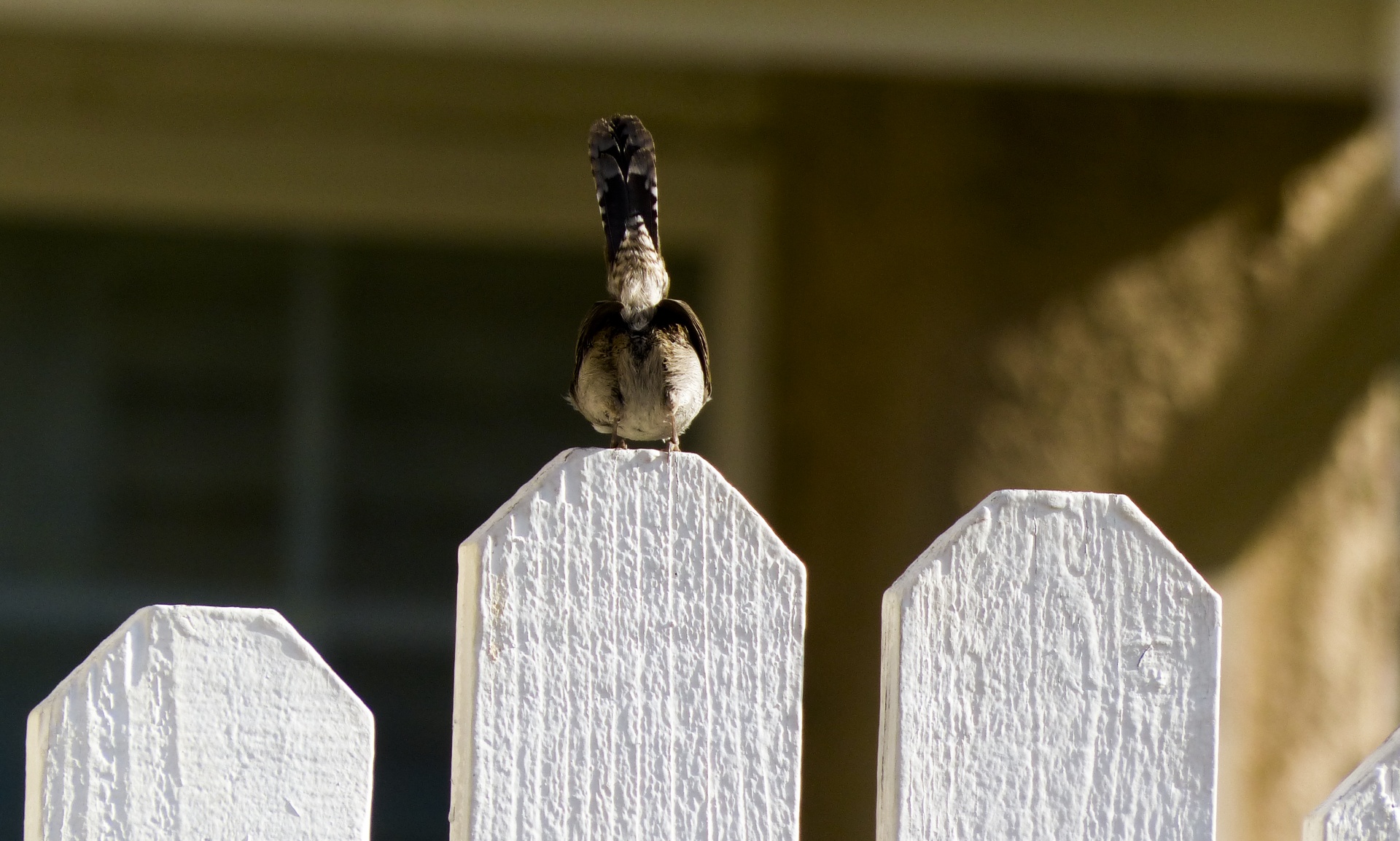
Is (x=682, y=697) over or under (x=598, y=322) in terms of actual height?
under

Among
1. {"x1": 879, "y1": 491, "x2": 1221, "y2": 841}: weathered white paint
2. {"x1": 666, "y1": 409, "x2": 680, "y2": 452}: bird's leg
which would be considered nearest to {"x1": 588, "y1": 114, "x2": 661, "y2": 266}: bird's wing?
{"x1": 666, "y1": 409, "x2": 680, "y2": 452}: bird's leg

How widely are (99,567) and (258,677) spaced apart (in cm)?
362

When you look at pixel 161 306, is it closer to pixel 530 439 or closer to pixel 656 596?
pixel 530 439

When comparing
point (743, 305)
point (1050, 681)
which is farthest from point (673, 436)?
point (743, 305)

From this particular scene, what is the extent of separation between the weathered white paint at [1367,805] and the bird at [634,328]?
2.38 feet

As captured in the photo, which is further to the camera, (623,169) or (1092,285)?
(1092,285)

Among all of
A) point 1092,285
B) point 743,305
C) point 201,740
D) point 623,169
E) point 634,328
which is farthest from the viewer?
point 743,305

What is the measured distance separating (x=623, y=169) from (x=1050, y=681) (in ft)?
2.10

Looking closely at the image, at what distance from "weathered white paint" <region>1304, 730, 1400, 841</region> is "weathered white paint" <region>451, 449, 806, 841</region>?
0.47 m

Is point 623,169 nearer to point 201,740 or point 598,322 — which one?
point 598,322

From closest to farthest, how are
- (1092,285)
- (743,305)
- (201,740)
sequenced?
(201,740) → (1092,285) → (743,305)

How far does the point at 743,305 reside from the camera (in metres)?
4.49

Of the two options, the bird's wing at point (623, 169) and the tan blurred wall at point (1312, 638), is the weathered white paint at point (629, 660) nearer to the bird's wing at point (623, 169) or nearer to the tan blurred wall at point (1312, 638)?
the bird's wing at point (623, 169)

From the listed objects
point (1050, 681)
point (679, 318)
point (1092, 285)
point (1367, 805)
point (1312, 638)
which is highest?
point (1092, 285)
